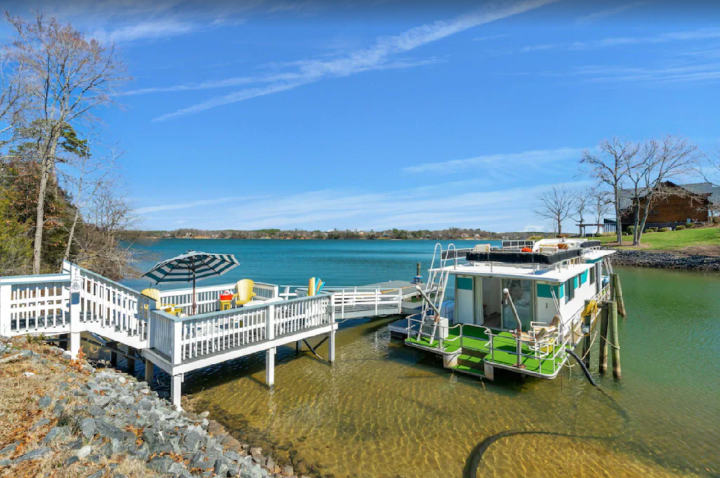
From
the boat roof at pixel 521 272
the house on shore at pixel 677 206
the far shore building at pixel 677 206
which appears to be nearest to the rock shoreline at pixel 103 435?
the boat roof at pixel 521 272

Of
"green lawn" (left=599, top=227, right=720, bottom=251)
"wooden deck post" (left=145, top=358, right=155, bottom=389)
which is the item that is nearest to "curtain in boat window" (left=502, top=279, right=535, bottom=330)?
"wooden deck post" (left=145, top=358, right=155, bottom=389)

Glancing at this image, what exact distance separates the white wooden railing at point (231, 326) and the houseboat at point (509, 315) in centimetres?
336

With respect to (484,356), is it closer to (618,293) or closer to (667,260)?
(618,293)

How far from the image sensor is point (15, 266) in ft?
48.2

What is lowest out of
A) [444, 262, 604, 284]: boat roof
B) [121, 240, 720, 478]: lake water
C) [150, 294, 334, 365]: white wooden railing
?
[121, 240, 720, 478]: lake water

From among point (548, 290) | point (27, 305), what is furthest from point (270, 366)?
point (548, 290)

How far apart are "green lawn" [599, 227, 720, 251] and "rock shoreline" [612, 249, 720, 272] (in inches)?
116

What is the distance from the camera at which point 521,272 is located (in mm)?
11172

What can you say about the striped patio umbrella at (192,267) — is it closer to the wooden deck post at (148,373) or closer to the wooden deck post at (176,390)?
the wooden deck post at (148,373)

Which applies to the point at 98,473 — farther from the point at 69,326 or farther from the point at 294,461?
the point at 69,326

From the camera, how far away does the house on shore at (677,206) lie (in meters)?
52.9

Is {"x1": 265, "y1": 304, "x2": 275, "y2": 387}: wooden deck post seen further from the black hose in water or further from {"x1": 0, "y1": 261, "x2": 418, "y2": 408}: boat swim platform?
the black hose in water

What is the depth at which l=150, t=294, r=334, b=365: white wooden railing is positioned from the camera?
7.81 metres

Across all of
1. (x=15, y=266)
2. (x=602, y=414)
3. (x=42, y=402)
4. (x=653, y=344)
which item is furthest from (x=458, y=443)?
(x=15, y=266)
